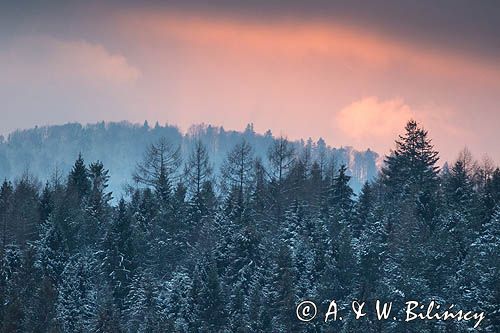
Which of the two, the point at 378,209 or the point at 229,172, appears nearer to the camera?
the point at 378,209

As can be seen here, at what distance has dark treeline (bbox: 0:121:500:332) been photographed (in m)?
68.2

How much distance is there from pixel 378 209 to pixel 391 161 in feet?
34.7

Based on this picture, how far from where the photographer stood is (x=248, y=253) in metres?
75.2

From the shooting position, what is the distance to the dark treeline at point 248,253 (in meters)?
68.2

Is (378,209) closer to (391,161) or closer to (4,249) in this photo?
(391,161)

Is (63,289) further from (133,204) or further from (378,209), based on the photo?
(378,209)

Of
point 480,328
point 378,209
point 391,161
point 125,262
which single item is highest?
point 391,161

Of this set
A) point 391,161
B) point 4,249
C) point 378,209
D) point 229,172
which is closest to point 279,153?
point 229,172

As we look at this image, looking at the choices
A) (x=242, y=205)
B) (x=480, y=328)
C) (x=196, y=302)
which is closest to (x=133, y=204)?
(x=242, y=205)

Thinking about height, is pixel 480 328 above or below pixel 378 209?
below

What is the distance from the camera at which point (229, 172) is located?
312ft

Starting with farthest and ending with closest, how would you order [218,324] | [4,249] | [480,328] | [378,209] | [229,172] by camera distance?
[229,172]
[378,209]
[4,249]
[218,324]
[480,328]

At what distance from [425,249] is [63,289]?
2781cm

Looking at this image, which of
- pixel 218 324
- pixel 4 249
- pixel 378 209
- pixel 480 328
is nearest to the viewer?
pixel 480 328
